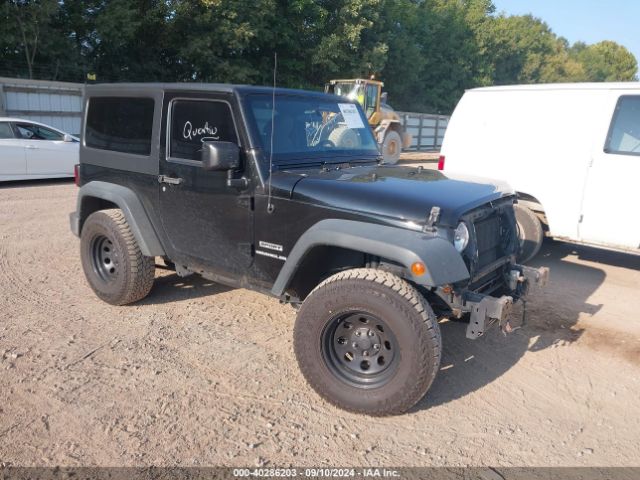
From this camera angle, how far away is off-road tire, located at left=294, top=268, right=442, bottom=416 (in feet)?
9.77

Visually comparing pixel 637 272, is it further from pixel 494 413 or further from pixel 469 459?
pixel 469 459

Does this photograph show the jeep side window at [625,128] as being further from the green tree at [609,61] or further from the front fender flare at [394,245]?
the green tree at [609,61]

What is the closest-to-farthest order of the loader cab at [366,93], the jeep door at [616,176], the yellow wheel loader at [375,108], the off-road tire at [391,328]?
1. the off-road tire at [391,328]
2. the jeep door at [616,176]
3. the yellow wheel loader at [375,108]
4. the loader cab at [366,93]

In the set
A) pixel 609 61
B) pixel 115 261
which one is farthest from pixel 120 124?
pixel 609 61

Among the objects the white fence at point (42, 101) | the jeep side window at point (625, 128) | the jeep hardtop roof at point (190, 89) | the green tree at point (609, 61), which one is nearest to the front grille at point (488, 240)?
the jeep hardtop roof at point (190, 89)

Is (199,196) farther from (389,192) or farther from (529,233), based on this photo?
(529,233)

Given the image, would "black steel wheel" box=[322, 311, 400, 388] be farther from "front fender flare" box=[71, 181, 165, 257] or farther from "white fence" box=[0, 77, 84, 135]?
"white fence" box=[0, 77, 84, 135]

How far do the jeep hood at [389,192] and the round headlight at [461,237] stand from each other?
91 millimetres

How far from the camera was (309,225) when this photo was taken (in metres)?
3.44

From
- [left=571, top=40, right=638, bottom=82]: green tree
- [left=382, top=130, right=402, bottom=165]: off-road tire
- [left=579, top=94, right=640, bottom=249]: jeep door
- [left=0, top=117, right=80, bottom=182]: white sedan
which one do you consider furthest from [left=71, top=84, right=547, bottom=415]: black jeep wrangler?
[left=571, top=40, right=638, bottom=82]: green tree

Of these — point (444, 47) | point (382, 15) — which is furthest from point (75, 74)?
point (444, 47)

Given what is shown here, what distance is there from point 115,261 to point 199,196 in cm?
128

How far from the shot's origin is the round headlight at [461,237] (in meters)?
3.21

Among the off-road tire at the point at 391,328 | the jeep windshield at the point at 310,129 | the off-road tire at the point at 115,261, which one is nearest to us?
the off-road tire at the point at 391,328
